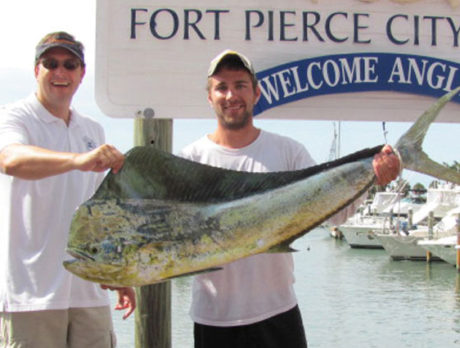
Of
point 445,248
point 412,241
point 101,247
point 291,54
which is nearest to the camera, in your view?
point 101,247

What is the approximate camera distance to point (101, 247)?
2055 millimetres

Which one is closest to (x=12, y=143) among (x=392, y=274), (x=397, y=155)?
(x=397, y=155)

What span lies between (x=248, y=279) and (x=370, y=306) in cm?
1773

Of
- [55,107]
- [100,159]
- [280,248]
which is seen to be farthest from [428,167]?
[55,107]

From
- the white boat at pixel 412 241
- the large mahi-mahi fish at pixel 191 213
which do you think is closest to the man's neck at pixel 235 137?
the large mahi-mahi fish at pixel 191 213

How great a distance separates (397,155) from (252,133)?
64 centimetres

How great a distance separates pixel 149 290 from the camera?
3.63 meters

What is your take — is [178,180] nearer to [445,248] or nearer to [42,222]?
[42,222]

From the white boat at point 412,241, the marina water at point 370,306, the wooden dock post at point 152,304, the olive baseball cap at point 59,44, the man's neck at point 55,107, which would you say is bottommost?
the marina water at point 370,306

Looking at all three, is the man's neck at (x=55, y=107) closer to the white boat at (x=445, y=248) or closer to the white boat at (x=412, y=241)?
the white boat at (x=445, y=248)

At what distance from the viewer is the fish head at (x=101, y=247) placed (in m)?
2.05

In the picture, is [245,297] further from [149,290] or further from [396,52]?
[396,52]

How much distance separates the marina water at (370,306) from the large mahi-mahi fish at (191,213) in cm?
1103

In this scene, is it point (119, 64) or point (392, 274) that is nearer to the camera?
point (119, 64)
